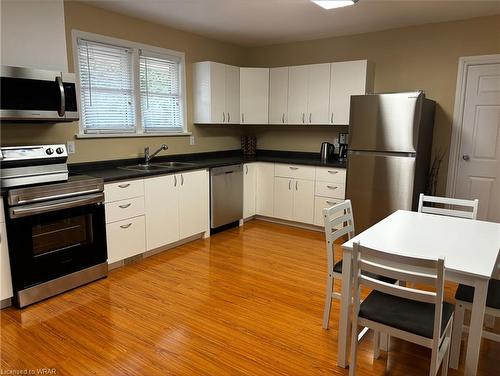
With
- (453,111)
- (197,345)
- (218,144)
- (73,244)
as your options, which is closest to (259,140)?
(218,144)

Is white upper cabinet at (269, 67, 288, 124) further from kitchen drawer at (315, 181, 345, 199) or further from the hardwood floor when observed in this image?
the hardwood floor

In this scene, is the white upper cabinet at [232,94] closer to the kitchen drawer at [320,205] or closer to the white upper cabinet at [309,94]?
the white upper cabinet at [309,94]

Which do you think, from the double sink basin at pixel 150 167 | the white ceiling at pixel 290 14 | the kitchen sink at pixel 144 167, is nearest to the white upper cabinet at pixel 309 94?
the white ceiling at pixel 290 14

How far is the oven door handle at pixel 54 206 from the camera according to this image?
8.45 feet

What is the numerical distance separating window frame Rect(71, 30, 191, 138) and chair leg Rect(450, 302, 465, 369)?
3.40 m

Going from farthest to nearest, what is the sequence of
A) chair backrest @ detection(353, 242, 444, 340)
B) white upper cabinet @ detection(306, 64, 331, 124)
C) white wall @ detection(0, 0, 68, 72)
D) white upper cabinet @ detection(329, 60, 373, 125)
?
white upper cabinet @ detection(306, 64, 331, 124), white upper cabinet @ detection(329, 60, 373, 125), white wall @ detection(0, 0, 68, 72), chair backrest @ detection(353, 242, 444, 340)

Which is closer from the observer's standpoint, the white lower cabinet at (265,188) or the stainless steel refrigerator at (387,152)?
the stainless steel refrigerator at (387,152)

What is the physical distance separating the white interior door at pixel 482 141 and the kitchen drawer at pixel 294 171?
1.69 m

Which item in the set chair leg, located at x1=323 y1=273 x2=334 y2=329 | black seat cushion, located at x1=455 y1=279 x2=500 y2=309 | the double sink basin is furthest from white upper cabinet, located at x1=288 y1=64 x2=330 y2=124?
black seat cushion, located at x1=455 y1=279 x2=500 y2=309

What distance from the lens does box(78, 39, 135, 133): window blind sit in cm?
359

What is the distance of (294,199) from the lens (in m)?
4.72

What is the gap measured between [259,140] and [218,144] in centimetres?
75

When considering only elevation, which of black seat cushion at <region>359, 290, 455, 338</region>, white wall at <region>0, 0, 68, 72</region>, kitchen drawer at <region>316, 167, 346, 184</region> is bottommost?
black seat cushion at <region>359, 290, 455, 338</region>

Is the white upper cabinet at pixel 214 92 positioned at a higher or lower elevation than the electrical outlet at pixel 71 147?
higher
